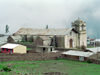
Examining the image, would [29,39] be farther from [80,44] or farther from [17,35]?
[80,44]

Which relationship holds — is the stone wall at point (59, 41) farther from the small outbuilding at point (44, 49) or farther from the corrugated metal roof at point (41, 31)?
the small outbuilding at point (44, 49)

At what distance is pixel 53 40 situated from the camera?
49656 millimetres

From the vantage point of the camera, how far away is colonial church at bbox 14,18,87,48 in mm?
48250

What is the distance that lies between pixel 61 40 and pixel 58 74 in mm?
29380

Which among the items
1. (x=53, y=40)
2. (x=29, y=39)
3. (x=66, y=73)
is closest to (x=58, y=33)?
(x=53, y=40)

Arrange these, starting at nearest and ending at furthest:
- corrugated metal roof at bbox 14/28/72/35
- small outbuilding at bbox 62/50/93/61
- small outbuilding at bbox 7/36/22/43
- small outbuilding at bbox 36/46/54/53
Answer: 1. small outbuilding at bbox 62/50/93/61
2. small outbuilding at bbox 36/46/54/53
3. corrugated metal roof at bbox 14/28/72/35
4. small outbuilding at bbox 7/36/22/43

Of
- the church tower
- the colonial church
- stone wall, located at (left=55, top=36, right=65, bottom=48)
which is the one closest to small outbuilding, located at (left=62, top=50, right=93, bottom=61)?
the colonial church

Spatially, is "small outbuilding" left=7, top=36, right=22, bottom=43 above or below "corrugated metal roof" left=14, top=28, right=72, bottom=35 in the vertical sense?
below

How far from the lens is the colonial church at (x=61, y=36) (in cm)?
4825

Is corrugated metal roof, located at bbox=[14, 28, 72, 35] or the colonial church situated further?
corrugated metal roof, located at bbox=[14, 28, 72, 35]

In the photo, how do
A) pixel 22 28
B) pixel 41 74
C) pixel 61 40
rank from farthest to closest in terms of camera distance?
1. pixel 22 28
2. pixel 61 40
3. pixel 41 74

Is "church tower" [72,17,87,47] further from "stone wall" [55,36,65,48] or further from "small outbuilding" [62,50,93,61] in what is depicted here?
"small outbuilding" [62,50,93,61]

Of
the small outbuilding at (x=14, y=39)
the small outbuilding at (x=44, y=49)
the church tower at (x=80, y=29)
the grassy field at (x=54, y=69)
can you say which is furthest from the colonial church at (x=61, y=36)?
the grassy field at (x=54, y=69)

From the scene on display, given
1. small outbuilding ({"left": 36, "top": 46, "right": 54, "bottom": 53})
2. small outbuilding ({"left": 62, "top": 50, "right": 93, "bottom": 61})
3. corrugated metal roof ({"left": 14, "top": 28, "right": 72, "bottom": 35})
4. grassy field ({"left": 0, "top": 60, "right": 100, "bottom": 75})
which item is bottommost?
grassy field ({"left": 0, "top": 60, "right": 100, "bottom": 75})
